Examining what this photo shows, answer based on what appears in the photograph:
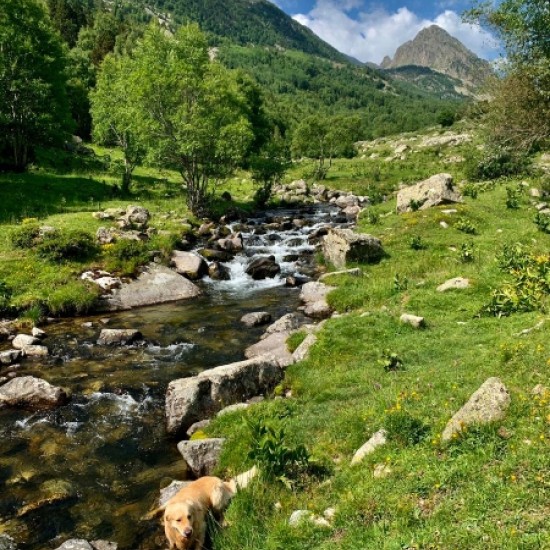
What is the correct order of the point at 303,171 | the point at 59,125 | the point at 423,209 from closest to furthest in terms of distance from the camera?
the point at 423,209, the point at 59,125, the point at 303,171

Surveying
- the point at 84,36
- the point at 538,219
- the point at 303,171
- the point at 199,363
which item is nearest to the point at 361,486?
the point at 199,363

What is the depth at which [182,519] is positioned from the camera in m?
7.52

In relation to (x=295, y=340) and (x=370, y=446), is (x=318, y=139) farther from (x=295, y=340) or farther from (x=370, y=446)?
(x=370, y=446)

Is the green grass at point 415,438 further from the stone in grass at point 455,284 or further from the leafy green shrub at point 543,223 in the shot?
the leafy green shrub at point 543,223

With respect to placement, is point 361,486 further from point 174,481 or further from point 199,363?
point 199,363

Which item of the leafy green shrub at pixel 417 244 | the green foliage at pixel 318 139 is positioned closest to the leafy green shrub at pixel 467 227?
the leafy green shrub at pixel 417 244

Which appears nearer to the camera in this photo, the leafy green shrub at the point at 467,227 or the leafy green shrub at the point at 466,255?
the leafy green shrub at the point at 466,255

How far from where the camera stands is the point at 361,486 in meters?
7.86

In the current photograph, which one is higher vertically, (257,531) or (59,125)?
(59,125)

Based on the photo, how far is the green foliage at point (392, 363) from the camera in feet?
42.9

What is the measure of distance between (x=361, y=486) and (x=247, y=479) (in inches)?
89.8

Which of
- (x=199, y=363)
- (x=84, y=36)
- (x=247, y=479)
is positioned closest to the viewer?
(x=247, y=479)

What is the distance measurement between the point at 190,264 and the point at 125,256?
3918 millimetres

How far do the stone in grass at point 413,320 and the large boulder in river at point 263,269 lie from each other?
1384 cm
